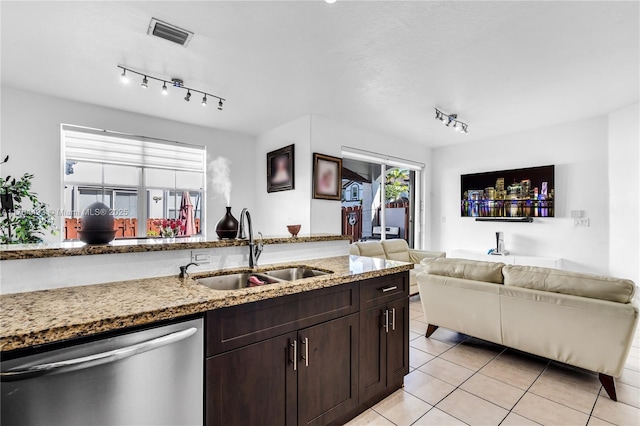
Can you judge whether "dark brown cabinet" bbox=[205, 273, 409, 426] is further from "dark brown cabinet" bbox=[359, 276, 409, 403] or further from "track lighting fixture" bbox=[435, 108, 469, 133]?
"track lighting fixture" bbox=[435, 108, 469, 133]

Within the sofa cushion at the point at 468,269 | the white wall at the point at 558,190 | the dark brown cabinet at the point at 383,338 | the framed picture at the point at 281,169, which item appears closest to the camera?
the dark brown cabinet at the point at 383,338

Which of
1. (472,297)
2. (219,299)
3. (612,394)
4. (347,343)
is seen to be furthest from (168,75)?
(612,394)

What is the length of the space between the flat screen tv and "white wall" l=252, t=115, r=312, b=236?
3363 millimetres

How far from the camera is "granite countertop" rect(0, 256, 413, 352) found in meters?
0.96

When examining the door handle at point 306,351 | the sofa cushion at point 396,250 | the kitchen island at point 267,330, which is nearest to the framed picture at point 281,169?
the sofa cushion at point 396,250

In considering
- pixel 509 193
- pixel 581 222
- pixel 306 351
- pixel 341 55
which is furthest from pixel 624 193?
pixel 306 351

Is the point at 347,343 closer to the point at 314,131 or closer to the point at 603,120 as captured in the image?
the point at 314,131

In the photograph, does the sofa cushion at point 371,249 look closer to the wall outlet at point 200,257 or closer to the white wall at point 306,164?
the white wall at point 306,164

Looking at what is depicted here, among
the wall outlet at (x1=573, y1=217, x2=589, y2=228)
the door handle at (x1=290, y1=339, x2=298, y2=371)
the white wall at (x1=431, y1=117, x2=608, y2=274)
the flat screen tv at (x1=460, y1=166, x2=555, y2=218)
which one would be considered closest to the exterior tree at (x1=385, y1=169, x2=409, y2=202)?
the white wall at (x1=431, y1=117, x2=608, y2=274)

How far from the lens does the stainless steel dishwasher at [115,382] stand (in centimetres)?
94

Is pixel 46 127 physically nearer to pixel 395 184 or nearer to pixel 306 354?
pixel 306 354

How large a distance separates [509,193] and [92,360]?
595 cm

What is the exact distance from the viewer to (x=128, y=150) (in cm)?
426

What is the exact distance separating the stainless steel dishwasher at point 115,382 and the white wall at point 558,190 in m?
5.47
